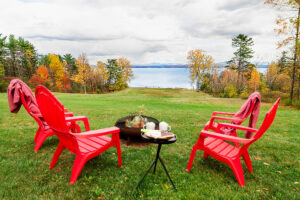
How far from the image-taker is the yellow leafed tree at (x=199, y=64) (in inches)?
1240

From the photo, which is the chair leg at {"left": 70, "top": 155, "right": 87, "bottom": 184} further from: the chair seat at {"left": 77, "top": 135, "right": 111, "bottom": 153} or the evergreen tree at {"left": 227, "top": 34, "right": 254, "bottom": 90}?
the evergreen tree at {"left": 227, "top": 34, "right": 254, "bottom": 90}

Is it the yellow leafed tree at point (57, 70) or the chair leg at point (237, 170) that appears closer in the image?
the chair leg at point (237, 170)

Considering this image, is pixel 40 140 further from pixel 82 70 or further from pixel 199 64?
pixel 199 64

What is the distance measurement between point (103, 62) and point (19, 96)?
132 ft

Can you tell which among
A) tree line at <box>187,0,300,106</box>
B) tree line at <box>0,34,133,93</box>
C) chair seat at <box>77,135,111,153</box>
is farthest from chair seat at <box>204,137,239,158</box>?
tree line at <box>0,34,133,93</box>

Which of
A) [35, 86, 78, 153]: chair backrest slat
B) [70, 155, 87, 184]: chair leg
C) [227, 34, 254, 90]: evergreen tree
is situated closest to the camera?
[35, 86, 78, 153]: chair backrest slat

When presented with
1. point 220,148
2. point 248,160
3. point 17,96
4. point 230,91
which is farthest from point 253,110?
point 230,91

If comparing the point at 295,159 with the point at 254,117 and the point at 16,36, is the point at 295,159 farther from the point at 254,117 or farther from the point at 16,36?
the point at 16,36

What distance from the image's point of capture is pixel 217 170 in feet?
10.2

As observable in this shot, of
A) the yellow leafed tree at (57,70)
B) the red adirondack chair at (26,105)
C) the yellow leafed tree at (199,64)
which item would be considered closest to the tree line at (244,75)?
the yellow leafed tree at (199,64)

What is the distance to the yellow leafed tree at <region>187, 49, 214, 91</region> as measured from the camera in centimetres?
3149

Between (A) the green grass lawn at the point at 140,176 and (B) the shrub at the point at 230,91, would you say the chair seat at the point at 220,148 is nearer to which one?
(A) the green grass lawn at the point at 140,176

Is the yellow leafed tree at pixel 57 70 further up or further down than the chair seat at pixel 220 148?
further up

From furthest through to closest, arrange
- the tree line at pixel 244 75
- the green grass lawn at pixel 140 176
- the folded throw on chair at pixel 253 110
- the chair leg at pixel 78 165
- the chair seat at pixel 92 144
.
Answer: the tree line at pixel 244 75 < the folded throw on chair at pixel 253 110 < the chair seat at pixel 92 144 < the chair leg at pixel 78 165 < the green grass lawn at pixel 140 176
